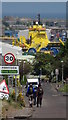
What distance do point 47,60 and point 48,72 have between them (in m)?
2.82

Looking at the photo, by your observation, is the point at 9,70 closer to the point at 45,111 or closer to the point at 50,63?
the point at 45,111

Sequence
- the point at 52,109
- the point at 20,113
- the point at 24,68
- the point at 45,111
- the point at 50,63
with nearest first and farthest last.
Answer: the point at 20,113 → the point at 45,111 → the point at 52,109 → the point at 24,68 → the point at 50,63

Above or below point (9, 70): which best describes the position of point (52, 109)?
below

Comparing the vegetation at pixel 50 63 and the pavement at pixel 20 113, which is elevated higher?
the pavement at pixel 20 113

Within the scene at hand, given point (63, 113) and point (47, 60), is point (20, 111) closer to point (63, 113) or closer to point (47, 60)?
point (63, 113)

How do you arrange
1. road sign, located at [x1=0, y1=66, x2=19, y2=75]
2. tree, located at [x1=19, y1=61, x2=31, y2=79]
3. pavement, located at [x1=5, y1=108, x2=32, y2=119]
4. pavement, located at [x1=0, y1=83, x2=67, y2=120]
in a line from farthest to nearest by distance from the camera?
1. tree, located at [x1=19, y1=61, x2=31, y2=79]
2. road sign, located at [x1=0, y1=66, x2=19, y2=75]
3. pavement, located at [x1=0, y1=83, x2=67, y2=120]
4. pavement, located at [x1=5, y1=108, x2=32, y2=119]

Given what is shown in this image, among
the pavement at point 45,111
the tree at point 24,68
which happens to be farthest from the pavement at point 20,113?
the tree at point 24,68

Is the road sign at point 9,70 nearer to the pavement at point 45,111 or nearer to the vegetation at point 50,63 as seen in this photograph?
the pavement at point 45,111

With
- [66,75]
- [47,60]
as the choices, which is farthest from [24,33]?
[66,75]

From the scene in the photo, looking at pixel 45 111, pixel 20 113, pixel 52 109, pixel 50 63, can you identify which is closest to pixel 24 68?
pixel 50 63

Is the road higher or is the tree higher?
the road

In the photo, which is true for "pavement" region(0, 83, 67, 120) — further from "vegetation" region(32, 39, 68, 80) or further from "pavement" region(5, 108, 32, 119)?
"vegetation" region(32, 39, 68, 80)

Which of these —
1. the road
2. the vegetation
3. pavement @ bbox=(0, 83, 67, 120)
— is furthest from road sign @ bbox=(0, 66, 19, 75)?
the vegetation

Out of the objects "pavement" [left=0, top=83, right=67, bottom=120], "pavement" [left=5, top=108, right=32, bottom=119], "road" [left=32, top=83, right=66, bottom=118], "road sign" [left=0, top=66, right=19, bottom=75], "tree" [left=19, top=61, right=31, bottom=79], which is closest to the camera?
"pavement" [left=5, top=108, right=32, bottom=119]
